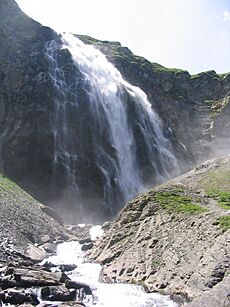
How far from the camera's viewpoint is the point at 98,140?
77.8 meters

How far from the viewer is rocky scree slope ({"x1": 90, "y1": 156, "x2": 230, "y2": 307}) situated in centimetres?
2428

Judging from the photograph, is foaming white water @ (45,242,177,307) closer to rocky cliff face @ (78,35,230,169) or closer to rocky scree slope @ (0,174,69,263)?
rocky scree slope @ (0,174,69,263)

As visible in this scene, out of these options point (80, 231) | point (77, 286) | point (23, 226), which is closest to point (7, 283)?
point (77, 286)

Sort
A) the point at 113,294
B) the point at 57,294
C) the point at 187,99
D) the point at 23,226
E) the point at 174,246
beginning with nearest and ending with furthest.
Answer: the point at 57,294, the point at 113,294, the point at 174,246, the point at 23,226, the point at 187,99

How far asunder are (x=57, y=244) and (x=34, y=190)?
86.3ft

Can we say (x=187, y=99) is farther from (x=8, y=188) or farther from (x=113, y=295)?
(x=113, y=295)

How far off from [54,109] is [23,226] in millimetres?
36581

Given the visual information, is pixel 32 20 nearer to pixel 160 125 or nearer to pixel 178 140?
pixel 160 125

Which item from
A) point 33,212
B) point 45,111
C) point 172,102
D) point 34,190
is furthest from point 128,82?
point 33,212

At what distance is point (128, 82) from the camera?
10588cm

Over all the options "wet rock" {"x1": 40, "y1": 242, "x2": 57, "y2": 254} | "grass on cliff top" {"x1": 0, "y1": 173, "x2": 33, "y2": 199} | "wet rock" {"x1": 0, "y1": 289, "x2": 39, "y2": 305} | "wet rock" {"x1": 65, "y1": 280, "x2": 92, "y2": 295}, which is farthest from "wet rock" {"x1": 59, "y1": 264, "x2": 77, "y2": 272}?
"grass on cliff top" {"x1": 0, "y1": 173, "x2": 33, "y2": 199}

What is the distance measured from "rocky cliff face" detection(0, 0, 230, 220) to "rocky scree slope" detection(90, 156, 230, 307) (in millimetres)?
31340

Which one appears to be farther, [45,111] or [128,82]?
[128,82]

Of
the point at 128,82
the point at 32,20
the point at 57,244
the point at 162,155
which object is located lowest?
the point at 57,244
